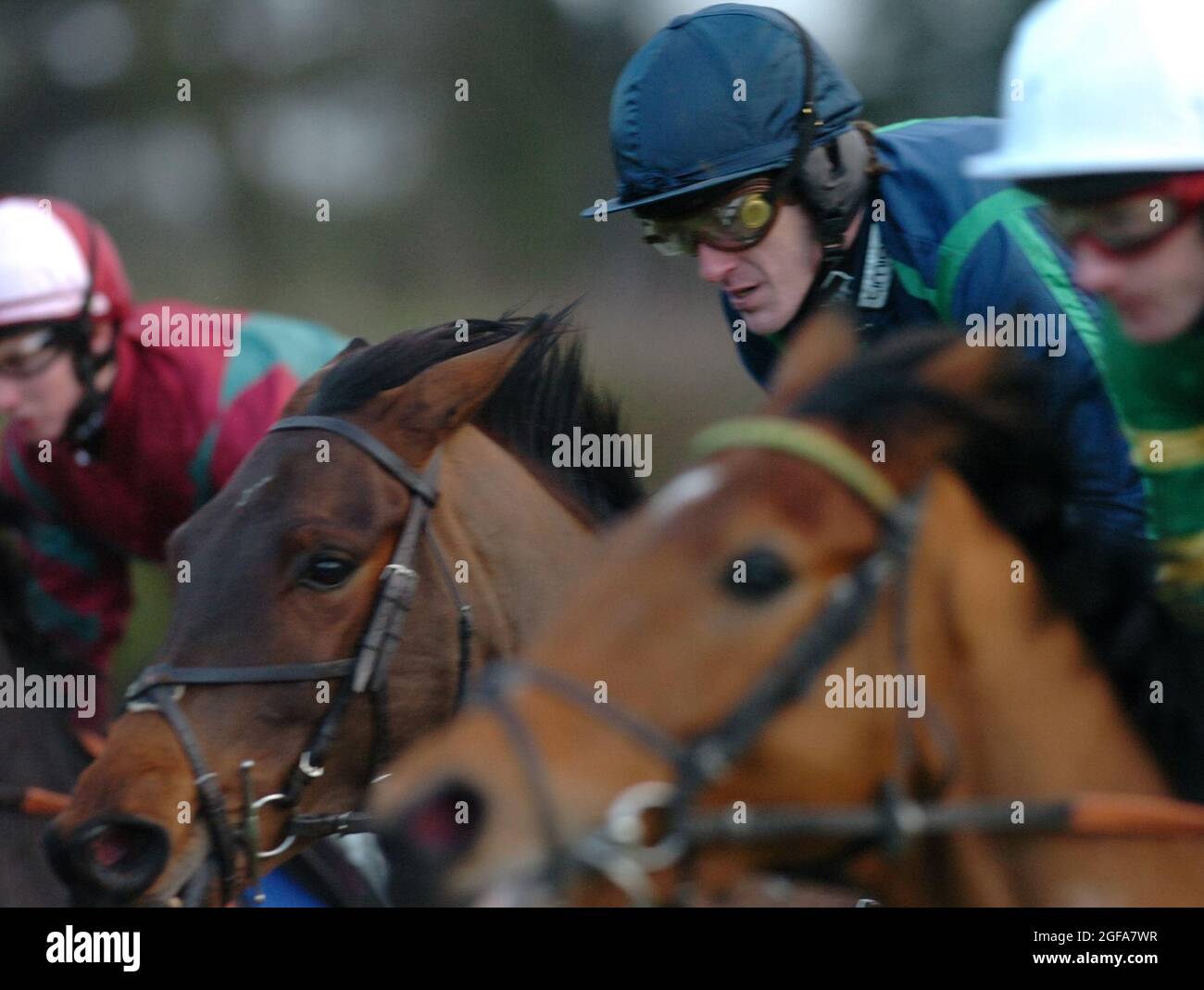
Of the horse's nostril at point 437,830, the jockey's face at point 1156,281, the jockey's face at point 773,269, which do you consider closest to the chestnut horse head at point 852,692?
the horse's nostril at point 437,830

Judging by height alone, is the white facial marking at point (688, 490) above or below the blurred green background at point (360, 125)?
below

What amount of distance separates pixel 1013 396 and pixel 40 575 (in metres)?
2.62

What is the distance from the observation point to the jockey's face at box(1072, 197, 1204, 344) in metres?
1.58

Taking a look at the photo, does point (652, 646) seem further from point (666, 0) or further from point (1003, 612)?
point (666, 0)

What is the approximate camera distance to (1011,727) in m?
1.46

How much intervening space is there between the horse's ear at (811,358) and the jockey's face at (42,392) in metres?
2.17

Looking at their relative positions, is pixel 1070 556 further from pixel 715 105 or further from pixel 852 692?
pixel 715 105

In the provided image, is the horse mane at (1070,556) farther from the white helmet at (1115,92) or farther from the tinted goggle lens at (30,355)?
the tinted goggle lens at (30,355)

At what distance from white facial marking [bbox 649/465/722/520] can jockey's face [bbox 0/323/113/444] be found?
7.30 ft

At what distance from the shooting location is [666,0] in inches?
293

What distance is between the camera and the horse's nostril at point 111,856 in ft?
6.99

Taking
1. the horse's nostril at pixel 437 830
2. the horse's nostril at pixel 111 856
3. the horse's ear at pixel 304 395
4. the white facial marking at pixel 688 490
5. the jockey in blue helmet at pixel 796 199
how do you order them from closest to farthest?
1. the horse's nostril at pixel 437 830
2. the white facial marking at pixel 688 490
3. the horse's nostril at pixel 111 856
4. the jockey in blue helmet at pixel 796 199
5. the horse's ear at pixel 304 395

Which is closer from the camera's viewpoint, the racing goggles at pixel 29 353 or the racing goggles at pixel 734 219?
the racing goggles at pixel 734 219
